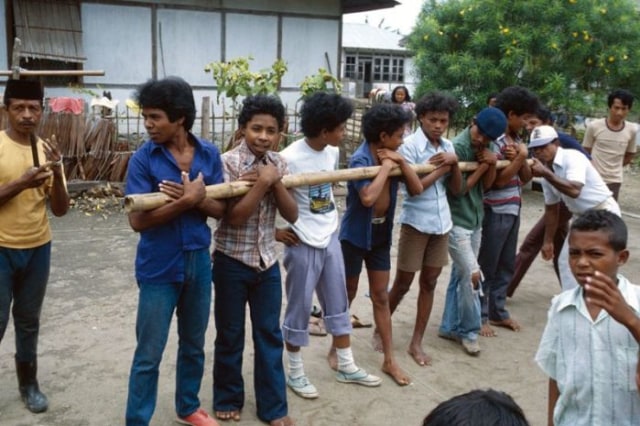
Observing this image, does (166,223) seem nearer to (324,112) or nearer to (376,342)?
(324,112)

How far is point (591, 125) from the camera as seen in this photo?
7.25 meters

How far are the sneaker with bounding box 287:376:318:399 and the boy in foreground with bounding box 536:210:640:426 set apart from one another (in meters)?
1.73

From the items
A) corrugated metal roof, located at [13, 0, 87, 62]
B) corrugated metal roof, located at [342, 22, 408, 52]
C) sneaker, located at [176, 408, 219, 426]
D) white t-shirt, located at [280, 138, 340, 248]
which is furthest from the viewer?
corrugated metal roof, located at [342, 22, 408, 52]

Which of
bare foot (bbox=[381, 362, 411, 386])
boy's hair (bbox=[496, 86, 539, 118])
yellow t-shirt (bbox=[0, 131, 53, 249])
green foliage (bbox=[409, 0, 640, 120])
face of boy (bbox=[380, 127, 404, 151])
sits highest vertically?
green foliage (bbox=[409, 0, 640, 120])

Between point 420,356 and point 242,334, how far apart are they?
1.44 metres

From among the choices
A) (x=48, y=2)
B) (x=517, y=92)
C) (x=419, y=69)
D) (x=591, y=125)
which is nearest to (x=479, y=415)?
(x=517, y=92)

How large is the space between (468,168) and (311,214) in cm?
120

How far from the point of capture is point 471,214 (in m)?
4.47

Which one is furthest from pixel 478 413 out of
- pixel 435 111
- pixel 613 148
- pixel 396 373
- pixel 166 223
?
pixel 613 148

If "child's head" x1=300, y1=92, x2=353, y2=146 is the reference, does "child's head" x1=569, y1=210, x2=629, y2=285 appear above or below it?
below

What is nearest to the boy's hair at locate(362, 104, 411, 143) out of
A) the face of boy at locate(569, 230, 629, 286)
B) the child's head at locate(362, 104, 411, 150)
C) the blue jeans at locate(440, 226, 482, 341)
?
the child's head at locate(362, 104, 411, 150)

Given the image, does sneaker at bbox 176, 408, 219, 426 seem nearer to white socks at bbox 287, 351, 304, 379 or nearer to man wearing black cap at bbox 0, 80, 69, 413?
white socks at bbox 287, 351, 304, 379

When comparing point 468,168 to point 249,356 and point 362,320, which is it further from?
point 249,356

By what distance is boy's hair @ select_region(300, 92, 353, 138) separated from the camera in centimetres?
367
